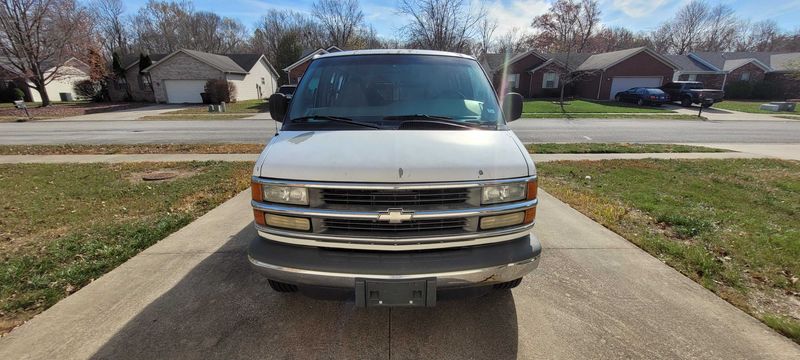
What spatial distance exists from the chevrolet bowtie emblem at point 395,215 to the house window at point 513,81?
36.9 metres

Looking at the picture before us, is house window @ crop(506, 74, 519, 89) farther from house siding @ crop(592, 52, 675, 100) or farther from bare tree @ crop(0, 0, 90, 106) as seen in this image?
bare tree @ crop(0, 0, 90, 106)

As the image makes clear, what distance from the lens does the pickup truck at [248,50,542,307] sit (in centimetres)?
223

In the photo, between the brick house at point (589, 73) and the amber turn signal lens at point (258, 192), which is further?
the brick house at point (589, 73)

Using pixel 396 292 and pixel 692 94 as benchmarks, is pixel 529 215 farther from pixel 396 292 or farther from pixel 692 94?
pixel 692 94

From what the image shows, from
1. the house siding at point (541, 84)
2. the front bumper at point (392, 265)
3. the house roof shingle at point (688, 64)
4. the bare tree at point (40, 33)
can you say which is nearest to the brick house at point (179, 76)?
the bare tree at point (40, 33)

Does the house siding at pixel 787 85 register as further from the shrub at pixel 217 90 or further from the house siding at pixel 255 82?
the shrub at pixel 217 90

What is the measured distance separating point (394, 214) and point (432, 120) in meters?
0.97

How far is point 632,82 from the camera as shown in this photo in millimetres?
33812

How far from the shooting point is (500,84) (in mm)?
36562

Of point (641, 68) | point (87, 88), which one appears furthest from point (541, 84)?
point (87, 88)

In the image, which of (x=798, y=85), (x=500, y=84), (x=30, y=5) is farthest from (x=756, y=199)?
(x=798, y=85)

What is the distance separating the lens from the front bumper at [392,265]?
2.24 meters

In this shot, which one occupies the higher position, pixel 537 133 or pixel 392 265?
pixel 392 265

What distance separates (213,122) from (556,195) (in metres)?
17.8
